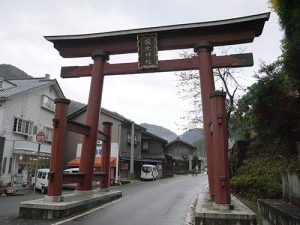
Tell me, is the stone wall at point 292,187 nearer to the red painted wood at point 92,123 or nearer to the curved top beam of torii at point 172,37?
the curved top beam of torii at point 172,37

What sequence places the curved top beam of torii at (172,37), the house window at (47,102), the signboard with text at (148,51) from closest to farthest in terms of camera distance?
the curved top beam of torii at (172,37)
the signboard with text at (148,51)
the house window at (47,102)

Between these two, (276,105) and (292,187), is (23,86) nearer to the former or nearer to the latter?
(276,105)

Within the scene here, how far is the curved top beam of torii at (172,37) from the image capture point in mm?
12477

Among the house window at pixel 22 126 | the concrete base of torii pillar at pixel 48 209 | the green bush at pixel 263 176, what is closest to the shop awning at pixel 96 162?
the house window at pixel 22 126

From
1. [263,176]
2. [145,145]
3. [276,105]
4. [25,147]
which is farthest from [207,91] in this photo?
[145,145]

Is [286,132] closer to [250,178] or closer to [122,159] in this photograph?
[250,178]

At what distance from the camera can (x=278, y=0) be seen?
8195 mm

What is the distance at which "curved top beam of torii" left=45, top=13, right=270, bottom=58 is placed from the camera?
1248 centimetres

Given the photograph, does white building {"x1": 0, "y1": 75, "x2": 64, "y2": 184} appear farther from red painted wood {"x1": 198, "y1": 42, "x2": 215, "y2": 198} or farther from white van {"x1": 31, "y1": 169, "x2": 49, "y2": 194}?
red painted wood {"x1": 198, "y1": 42, "x2": 215, "y2": 198}

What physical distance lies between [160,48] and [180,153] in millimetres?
63849

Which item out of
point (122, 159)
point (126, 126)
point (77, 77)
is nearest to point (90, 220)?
point (77, 77)

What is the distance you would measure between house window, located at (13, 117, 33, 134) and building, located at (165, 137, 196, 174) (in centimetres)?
4806

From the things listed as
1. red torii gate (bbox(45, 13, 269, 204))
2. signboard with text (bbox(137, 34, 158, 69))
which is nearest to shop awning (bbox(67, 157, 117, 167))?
red torii gate (bbox(45, 13, 269, 204))

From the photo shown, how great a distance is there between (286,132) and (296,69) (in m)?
4.48
